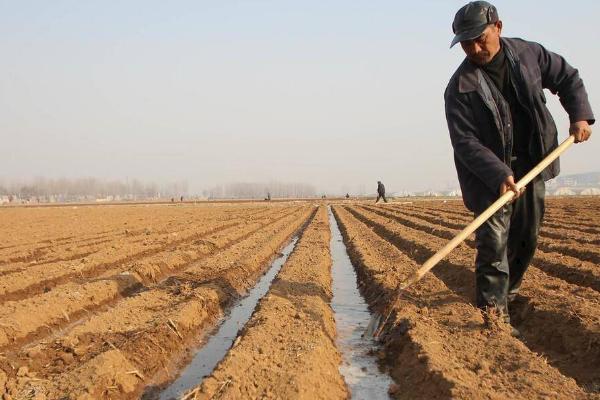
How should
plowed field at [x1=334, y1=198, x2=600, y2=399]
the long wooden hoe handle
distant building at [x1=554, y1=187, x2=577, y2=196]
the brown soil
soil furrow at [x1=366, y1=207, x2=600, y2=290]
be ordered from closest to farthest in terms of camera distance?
plowed field at [x1=334, y1=198, x2=600, y2=399] < the brown soil < the long wooden hoe handle < soil furrow at [x1=366, y1=207, x2=600, y2=290] < distant building at [x1=554, y1=187, x2=577, y2=196]

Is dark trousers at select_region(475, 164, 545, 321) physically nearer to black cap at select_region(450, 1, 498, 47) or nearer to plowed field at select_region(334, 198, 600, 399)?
plowed field at select_region(334, 198, 600, 399)

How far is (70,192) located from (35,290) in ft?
525

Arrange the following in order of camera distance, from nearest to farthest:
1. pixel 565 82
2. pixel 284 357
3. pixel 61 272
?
pixel 284 357
pixel 565 82
pixel 61 272

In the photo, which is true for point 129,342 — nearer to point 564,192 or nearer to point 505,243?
point 505,243

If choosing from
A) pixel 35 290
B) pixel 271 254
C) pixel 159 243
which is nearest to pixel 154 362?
pixel 35 290

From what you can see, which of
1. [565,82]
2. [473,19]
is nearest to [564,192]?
[565,82]

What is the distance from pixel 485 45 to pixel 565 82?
2.47 ft

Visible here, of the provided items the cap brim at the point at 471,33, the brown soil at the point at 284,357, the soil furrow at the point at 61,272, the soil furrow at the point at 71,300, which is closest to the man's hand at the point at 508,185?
the cap brim at the point at 471,33

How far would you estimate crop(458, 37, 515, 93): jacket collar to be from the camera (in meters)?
3.80

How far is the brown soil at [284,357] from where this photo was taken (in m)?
2.99

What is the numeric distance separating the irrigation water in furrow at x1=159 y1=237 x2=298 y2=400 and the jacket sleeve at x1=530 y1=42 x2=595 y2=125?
3.25 metres

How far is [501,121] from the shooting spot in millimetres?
3826

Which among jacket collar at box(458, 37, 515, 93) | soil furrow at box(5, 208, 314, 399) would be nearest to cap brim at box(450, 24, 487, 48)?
jacket collar at box(458, 37, 515, 93)

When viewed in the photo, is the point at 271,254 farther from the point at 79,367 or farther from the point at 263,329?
the point at 79,367
